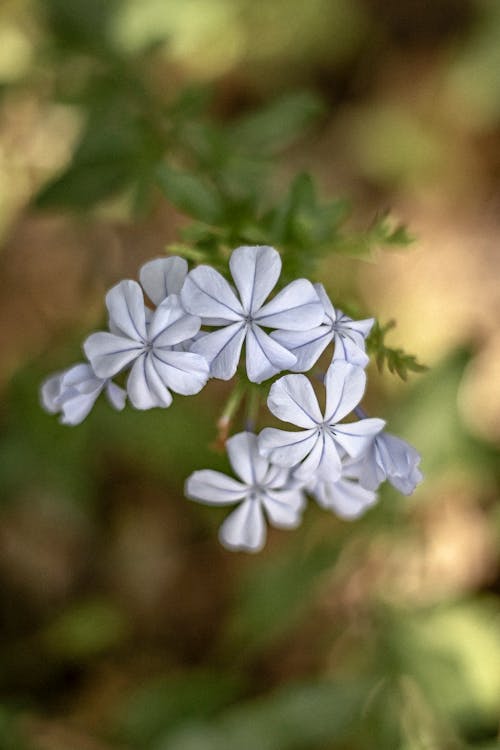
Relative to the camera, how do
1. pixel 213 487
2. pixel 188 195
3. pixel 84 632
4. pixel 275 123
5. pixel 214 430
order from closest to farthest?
pixel 213 487 → pixel 188 195 → pixel 275 123 → pixel 214 430 → pixel 84 632

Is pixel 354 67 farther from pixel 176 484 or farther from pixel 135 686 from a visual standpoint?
pixel 135 686

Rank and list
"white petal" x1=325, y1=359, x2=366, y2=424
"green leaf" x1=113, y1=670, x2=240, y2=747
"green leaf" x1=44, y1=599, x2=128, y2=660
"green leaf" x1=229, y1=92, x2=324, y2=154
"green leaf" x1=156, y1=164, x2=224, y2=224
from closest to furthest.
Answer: "white petal" x1=325, y1=359, x2=366, y2=424
"green leaf" x1=156, y1=164, x2=224, y2=224
"green leaf" x1=229, y1=92, x2=324, y2=154
"green leaf" x1=113, y1=670, x2=240, y2=747
"green leaf" x1=44, y1=599, x2=128, y2=660

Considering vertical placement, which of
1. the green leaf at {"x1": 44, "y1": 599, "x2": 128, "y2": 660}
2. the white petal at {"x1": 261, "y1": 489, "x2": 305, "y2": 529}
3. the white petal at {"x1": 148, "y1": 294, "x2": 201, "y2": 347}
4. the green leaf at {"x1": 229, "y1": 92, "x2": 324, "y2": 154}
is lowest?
the white petal at {"x1": 261, "y1": 489, "x2": 305, "y2": 529}

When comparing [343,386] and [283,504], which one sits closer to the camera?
[343,386]

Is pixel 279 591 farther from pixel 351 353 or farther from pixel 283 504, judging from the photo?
pixel 351 353

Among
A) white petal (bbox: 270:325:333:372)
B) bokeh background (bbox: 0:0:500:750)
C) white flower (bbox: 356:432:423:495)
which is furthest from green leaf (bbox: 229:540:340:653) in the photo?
white petal (bbox: 270:325:333:372)

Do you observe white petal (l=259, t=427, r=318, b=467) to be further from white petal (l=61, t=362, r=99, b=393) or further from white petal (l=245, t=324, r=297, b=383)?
white petal (l=61, t=362, r=99, b=393)

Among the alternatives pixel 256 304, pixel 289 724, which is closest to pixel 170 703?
pixel 289 724

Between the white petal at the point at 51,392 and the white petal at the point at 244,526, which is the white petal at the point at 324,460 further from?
the white petal at the point at 51,392
